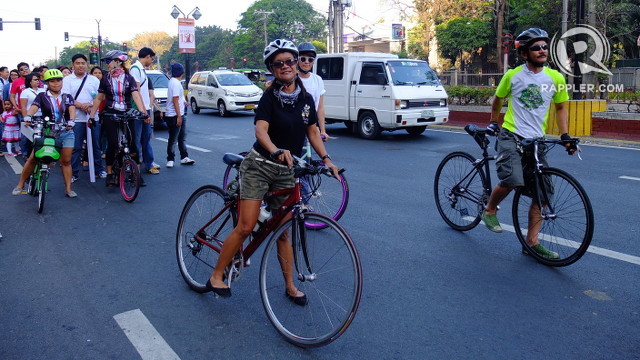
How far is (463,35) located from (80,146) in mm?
31335

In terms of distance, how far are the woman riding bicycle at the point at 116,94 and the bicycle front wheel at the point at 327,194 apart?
3122 mm

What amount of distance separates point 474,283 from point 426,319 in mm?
783

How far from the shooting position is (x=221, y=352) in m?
3.35

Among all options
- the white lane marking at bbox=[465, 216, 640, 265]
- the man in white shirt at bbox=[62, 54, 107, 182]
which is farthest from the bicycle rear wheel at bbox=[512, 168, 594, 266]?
the man in white shirt at bbox=[62, 54, 107, 182]

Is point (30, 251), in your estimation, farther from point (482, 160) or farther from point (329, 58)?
point (329, 58)

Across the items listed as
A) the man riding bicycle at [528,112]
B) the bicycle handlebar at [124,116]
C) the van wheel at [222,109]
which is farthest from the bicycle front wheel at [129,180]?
the van wheel at [222,109]

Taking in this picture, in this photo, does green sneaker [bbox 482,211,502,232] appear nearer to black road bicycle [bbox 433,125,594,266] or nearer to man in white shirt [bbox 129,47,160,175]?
black road bicycle [bbox 433,125,594,266]

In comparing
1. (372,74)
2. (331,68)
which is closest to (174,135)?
(372,74)

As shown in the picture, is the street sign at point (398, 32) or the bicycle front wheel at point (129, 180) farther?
the street sign at point (398, 32)

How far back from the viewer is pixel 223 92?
71.1 ft

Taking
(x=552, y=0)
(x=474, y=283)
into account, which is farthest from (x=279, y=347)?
(x=552, y=0)

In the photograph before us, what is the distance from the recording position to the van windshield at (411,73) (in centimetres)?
1378

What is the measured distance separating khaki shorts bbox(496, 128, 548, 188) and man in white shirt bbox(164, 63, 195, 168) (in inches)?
245

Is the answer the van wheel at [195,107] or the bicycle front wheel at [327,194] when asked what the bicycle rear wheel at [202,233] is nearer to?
the bicycle front wheel at [327,194]
